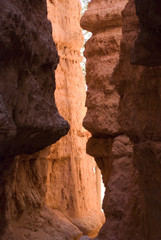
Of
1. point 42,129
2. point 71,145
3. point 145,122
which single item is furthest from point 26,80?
point 71,145

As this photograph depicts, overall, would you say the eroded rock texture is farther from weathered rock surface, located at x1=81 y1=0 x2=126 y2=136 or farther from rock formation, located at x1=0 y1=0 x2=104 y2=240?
weathered rock surface, located at x1=81 y1=0 x2=126 y2=136

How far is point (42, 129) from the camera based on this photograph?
103 inches

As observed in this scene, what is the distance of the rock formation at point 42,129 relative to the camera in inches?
95.7

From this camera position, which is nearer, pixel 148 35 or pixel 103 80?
pixel 148 35

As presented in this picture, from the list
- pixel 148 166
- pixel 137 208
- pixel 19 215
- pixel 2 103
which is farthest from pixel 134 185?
pixel 19 215

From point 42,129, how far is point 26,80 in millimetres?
353

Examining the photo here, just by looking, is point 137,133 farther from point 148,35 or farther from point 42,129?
point 148,35

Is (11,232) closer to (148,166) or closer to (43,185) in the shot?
(43,185)

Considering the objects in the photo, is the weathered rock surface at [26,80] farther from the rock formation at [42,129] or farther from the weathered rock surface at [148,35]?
the weathered rock surface at [148,35]

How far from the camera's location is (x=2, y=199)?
4340 mm

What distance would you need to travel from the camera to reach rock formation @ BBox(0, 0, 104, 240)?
243 centimetres

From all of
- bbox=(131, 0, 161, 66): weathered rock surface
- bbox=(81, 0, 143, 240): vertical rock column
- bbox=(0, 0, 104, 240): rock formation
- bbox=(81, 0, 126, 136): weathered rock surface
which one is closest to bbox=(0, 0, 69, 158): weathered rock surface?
bbox=(0, 0, 104, 240): rock formation

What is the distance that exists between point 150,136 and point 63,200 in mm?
5208

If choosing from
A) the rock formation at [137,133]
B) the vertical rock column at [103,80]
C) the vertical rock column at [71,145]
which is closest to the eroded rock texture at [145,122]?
the rock formation at [137,133]
